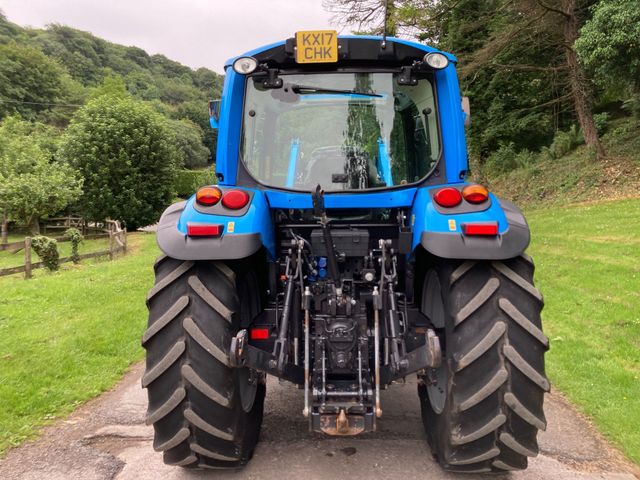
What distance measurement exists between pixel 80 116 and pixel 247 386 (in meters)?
30.1

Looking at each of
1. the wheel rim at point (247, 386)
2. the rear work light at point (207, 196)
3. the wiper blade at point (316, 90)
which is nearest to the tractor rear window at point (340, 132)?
the wiper blade at point (316, 90)

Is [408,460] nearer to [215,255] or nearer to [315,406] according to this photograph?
[315,406]

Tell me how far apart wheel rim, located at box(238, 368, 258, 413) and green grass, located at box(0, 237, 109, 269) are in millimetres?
18212

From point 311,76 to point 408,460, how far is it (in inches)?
95.9

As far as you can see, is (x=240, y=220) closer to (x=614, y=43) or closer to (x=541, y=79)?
(x=614, y=43)

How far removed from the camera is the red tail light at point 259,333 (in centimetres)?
294

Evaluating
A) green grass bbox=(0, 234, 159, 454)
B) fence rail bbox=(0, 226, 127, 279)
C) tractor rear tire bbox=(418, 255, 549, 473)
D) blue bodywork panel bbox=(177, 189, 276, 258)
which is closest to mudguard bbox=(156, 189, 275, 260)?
blue bodywork panel bbox=(177, 189, 276, 258)

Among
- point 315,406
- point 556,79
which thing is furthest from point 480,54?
point 315,406

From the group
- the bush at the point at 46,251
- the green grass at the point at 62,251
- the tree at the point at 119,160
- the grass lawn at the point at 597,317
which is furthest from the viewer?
the tree at the point at 119,160

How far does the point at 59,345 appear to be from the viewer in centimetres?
517

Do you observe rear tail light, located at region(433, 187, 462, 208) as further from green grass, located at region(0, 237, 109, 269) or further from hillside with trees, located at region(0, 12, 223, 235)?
hillside with trees, located at region(0, 12, 223, 235)

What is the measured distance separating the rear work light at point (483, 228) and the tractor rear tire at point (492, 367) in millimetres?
192

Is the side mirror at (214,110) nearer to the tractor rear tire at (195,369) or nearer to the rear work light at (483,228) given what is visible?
the tractor rear tire at (195,369)

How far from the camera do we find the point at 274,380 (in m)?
4.16
